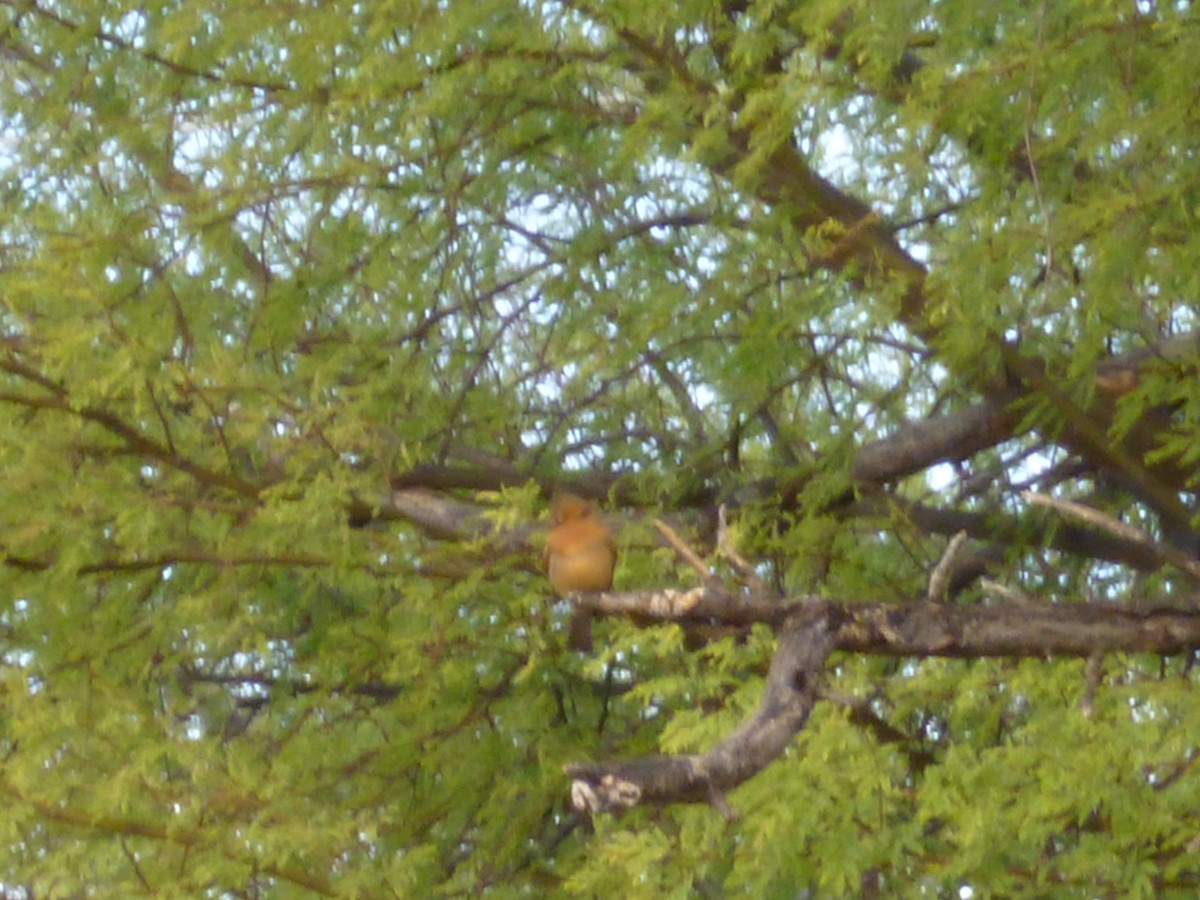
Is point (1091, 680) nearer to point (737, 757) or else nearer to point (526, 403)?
point (737, 757)

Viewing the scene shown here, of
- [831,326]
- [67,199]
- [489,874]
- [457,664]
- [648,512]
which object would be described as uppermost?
[67,199]

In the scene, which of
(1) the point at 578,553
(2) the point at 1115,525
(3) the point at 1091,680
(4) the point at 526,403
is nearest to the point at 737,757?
(3) the point at 1091,680

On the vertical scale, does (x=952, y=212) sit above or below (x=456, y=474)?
above

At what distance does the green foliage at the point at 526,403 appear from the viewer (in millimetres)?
3756

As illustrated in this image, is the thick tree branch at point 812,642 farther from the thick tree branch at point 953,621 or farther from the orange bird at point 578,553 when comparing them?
the orange bird at point 578,553

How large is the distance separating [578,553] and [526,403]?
1722 millimetres

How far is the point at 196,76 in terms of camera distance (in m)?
4.48

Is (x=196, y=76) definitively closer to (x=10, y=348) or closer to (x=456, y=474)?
(x=10, y=348)

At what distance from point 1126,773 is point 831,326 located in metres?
1.39

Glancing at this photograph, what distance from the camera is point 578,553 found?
12.7ft

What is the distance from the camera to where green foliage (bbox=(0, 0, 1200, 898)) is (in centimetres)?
376

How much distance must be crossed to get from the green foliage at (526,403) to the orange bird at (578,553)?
0.17 m

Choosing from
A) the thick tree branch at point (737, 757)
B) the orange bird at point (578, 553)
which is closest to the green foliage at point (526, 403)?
the orange bird at point (578, 553)

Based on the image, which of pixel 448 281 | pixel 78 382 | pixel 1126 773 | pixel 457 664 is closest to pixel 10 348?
pixel 78 382
